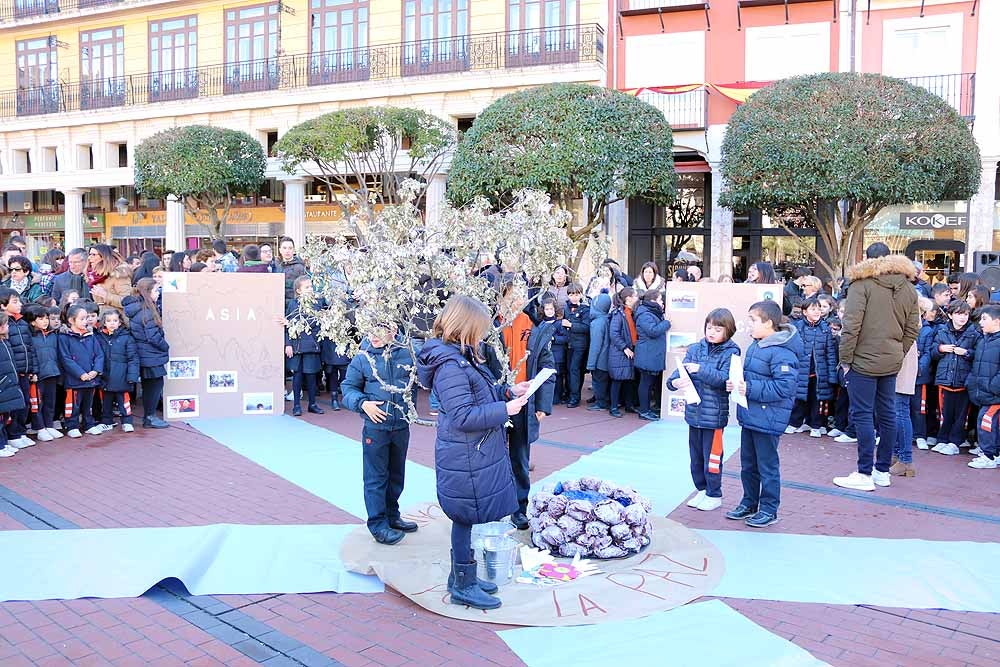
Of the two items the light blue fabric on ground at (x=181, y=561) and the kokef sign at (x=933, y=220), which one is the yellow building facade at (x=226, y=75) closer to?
the kokef sign at (x=933, y=220)

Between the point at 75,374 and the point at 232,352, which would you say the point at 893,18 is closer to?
the point at 232,352

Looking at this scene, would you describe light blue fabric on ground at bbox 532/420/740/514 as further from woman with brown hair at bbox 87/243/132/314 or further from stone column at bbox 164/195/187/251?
stone column at bbox 164/195/187/251


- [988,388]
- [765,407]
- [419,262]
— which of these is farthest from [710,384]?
[988,388]

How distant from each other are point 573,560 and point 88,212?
29743mm

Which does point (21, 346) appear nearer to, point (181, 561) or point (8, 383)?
point (8, 383)

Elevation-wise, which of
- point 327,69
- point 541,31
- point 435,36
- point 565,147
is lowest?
point 565,147

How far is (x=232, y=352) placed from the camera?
1026cm

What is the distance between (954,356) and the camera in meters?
8.77

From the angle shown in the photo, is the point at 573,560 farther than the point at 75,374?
No

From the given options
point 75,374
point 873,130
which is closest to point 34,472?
point 75,374

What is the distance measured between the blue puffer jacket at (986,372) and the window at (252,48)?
21889 millimetres

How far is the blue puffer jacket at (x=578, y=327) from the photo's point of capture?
1152 cm

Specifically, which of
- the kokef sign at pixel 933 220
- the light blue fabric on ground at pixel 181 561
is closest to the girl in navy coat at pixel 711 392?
the light blue fabric on ground at pixel 181 561

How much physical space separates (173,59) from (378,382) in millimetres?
25127
